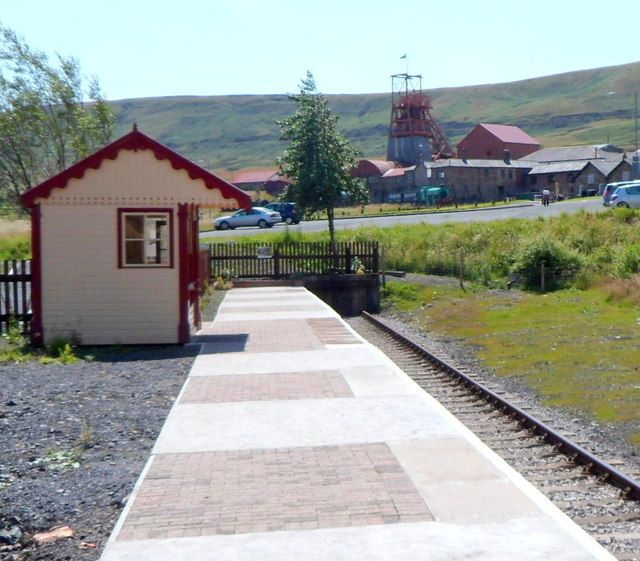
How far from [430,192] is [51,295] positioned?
66.1 metres

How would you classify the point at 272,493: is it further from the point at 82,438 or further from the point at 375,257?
the point at 375,257

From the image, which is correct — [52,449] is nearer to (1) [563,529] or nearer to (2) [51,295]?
(1) [563,529]

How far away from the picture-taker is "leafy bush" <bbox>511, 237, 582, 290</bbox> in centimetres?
3278

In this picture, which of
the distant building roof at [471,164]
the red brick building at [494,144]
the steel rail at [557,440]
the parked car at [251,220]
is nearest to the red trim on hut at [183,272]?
the steel rail at [557,440]

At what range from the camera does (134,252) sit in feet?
56.2

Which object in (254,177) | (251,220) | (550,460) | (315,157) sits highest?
(254,177)

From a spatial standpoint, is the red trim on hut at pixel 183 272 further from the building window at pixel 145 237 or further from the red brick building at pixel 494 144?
the red brick building at pixel 494 144

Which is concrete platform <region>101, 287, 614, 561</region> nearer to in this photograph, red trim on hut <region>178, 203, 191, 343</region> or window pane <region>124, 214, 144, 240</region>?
red trim on hut <region>178, 203, 191, 343</region>

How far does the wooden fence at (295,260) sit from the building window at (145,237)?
15.6m

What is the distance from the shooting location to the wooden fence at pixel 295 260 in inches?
1302

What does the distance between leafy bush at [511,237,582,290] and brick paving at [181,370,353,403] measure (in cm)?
2056

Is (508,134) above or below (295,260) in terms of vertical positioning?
above

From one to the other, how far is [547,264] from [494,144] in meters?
87.5

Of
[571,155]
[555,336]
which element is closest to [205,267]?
[555,336]
